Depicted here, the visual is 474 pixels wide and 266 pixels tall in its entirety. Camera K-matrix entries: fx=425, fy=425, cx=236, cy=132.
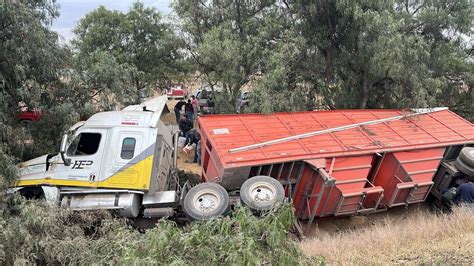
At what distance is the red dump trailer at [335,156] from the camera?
27.9 feet

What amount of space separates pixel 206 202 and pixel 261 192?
3.47 ft

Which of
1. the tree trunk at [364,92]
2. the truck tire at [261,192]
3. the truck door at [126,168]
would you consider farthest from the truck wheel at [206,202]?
the tree trunk at [364,92]

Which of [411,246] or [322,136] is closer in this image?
[411,246]

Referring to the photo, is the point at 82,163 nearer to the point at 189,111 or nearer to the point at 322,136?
the point at 322,136

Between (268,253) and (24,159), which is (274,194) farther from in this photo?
(24,159)

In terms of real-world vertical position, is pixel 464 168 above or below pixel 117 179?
above

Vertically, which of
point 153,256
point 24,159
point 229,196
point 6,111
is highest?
point 153,256

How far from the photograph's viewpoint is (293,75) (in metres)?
13.2

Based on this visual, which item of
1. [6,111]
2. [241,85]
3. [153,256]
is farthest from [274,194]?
[241,85]

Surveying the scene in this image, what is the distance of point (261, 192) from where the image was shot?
7988 millimetres

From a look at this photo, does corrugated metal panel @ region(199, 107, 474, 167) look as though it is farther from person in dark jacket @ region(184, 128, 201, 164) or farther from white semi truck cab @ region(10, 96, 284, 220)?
person in dark jacket @ region(184, 128, 201, 164)

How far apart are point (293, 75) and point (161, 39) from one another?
218 inches

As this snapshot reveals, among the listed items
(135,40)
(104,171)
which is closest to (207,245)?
(104,171)

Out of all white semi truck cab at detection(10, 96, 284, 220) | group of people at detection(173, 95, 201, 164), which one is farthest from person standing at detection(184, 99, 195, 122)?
Answer: white semi truck cab at detection(10, 96, 284, 220)
